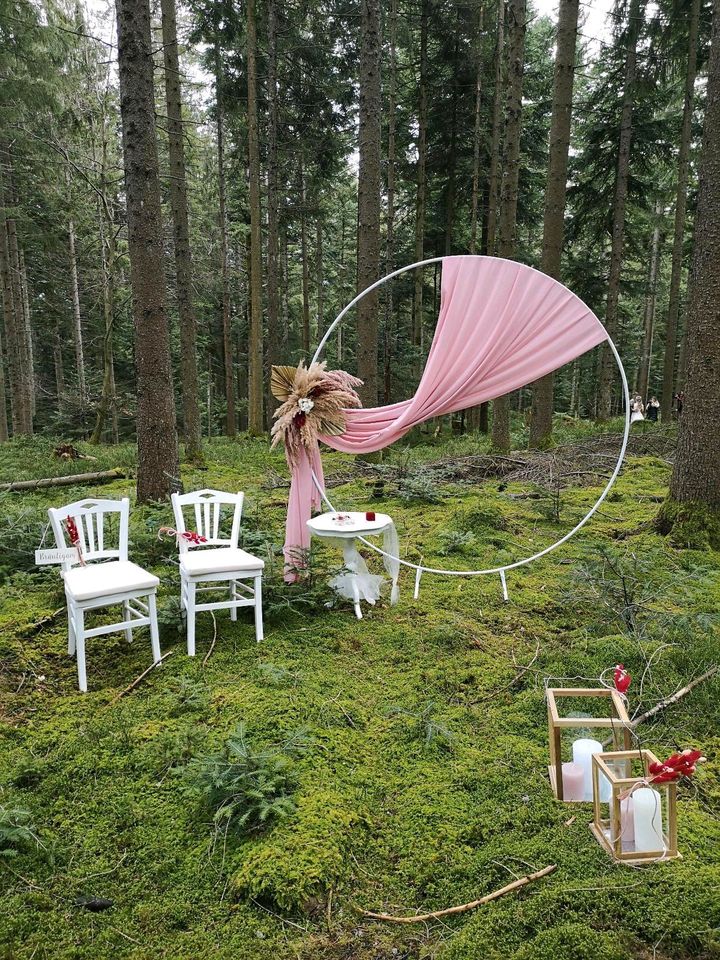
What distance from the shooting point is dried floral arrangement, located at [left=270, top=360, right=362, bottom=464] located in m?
4.48

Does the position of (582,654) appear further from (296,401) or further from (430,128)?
(430,128)

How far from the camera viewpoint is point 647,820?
193cm

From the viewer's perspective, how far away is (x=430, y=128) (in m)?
14.1

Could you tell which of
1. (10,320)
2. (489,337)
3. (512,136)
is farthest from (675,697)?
(10,320)

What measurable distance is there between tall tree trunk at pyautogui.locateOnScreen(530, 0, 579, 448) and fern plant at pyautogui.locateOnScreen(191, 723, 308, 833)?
7.28 m

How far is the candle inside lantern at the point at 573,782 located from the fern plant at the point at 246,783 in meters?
1.04

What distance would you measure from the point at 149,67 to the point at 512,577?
546cm

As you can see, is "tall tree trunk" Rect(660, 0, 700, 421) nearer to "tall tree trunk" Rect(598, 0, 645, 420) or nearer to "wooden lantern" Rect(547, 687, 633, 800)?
"tall tree trunk" Rect(598, 0, 645, 420)

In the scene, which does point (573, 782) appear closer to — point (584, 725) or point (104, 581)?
point (584, 725)

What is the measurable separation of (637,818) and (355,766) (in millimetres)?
1258

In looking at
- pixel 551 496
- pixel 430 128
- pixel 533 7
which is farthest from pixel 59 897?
pixel 533 7

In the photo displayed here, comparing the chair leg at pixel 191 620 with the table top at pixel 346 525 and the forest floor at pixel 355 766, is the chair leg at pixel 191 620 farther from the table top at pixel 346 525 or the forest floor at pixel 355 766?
the table top at pixel 346 525

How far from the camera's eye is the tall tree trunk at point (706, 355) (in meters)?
4.74

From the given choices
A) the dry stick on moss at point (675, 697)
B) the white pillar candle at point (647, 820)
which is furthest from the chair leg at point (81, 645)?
the dry stick on moss at point (675, 697)
